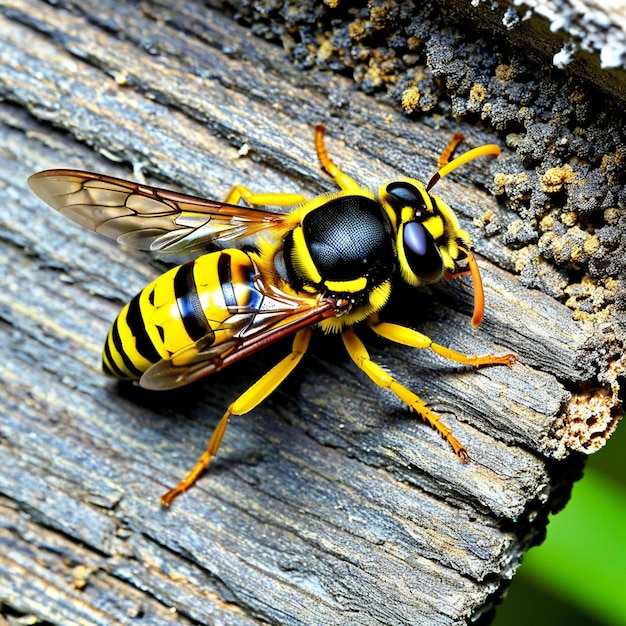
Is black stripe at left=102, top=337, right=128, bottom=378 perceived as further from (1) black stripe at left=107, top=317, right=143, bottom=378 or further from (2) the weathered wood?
(2) the weathered wood

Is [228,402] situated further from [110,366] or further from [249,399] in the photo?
[110,366]

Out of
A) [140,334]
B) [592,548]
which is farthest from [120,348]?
[592,548]

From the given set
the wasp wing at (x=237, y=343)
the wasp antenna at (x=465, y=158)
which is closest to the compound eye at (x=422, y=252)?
the wasp antenna at (x=465, y=158)

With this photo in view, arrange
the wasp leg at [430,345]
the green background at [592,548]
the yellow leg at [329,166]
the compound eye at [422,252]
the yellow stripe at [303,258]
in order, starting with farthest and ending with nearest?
the green background at [592,548] → the yellow leg at [329,166] → the yellow stripe at [303,258] → the wasp leg at [430,345] → the compound eye at [422,252]

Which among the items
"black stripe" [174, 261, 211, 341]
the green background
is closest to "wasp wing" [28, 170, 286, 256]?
"black stripe" [174, 261, 211, 341]

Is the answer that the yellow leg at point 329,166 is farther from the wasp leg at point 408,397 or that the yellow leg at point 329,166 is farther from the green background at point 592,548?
the green background at point 592,548

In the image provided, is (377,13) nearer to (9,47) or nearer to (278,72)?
(278,72)
